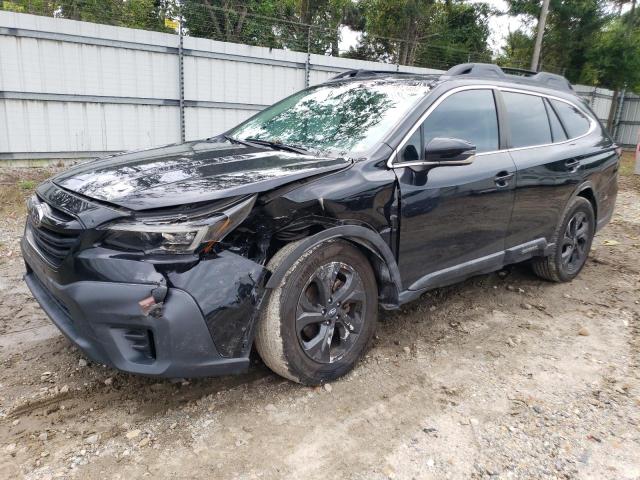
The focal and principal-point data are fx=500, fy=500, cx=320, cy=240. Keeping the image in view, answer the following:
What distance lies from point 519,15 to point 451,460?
20.4 meters

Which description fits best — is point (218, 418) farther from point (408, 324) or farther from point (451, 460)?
point (408, 324)

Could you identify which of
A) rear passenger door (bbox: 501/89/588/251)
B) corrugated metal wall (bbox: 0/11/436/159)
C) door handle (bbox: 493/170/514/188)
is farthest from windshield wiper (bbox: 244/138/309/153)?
corrugated metal wall (bbox: 0/11/436/159)

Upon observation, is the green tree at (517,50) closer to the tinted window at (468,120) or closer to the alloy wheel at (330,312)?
the tinted window at (468,120)

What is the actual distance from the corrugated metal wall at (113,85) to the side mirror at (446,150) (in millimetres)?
7567

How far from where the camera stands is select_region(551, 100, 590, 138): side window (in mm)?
4293

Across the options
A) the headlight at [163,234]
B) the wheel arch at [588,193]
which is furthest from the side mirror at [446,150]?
the wheel arch at [588,193]

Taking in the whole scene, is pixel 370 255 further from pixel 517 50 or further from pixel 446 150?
pixel 517 50

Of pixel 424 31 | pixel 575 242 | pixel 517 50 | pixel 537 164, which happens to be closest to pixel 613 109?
pixel 517 50

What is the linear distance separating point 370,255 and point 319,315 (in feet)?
1.57

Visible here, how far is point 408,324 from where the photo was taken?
11.9 ft

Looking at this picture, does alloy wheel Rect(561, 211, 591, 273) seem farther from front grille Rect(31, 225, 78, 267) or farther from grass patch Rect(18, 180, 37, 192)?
grass patch Rect(18, 180, 37, 192)

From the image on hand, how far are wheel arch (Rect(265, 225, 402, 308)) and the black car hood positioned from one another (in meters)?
0.32

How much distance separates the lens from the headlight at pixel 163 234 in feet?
Answer: 7.15

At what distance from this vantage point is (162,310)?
2.14 meters
